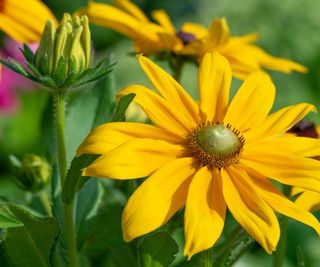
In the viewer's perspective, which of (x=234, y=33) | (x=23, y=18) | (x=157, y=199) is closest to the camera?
(x=157, y=199)

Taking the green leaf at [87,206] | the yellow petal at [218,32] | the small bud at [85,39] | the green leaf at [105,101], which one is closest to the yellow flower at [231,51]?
the yellow petal at [218,32]

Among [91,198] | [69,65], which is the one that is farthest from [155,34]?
[69,65]

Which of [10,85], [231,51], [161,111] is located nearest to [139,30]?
[231,51]

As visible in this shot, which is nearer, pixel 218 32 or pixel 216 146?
pixel 216 146

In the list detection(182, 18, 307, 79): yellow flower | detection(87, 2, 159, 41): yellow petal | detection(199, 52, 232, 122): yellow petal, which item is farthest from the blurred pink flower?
detection(199, 52, 232, 122): yellow petal

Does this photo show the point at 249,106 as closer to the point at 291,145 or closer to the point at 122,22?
the point at 291,145

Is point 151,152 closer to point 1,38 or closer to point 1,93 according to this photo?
point 1,93
